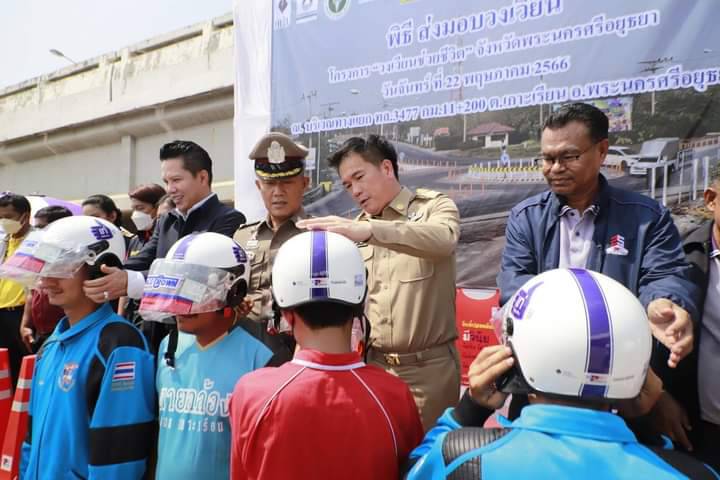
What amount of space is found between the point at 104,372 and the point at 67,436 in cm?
28

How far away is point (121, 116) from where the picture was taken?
30.8 ft

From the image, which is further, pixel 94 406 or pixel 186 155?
pixel 186 155

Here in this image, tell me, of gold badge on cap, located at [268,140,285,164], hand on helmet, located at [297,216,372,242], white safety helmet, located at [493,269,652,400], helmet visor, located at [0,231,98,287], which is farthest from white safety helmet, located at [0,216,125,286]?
white safety helmet, located at [493,269,652,400]

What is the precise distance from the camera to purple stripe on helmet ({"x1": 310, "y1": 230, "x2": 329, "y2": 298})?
166 cm

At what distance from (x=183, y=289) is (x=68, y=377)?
1.96 feet

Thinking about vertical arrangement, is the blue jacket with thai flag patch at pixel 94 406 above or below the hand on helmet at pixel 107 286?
below

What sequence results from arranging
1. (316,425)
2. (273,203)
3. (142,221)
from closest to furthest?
(316,425)
(273,203)
(142,221)

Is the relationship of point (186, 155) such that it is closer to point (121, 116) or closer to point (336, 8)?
point (336, 8)

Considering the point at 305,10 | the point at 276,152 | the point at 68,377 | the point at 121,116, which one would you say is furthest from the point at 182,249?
the point at 121,116

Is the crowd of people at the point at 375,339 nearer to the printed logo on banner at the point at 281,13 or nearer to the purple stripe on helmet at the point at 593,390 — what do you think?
the purple stripe on helmet at the point at 593,390

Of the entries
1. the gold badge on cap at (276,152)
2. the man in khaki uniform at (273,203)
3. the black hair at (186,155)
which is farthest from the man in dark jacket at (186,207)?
the gold badge on cap at (276,152)

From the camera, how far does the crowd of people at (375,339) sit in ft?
3.95

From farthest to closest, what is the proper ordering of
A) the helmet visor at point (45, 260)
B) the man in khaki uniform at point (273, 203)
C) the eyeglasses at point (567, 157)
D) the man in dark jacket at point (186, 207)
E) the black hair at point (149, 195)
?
the black hair at point (149, 195) < the man in dark jacket at point (186, 207) < the man in khaki uniform at point (273, 203) < the helmet visor at point (45, 260) < the eyeglasses at point (567, 157)

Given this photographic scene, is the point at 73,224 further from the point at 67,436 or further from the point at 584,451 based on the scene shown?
the point at 584,451
